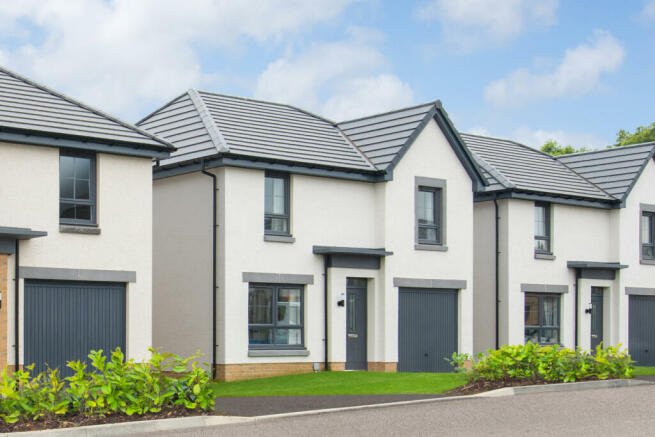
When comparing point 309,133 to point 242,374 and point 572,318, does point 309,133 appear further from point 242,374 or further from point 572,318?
point 572,318

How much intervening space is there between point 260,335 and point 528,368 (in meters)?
7.19

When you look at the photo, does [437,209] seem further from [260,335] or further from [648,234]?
[648,234]

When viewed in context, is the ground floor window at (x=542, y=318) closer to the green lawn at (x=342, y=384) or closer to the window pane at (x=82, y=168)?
the green lawn at (x=342, y=384)

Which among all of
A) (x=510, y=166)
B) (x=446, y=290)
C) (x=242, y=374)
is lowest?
(x=242, y=374)

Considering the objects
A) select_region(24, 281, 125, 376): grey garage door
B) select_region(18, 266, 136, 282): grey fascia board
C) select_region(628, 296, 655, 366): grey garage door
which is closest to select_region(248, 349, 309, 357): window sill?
select_region(24, 281, 125, 376): grey garage door

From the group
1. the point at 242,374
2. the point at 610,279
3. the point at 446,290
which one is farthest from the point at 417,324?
the point at 610,279

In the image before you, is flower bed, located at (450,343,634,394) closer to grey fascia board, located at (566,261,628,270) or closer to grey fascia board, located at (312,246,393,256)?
grey fascia board, located at (312,246,393,256)

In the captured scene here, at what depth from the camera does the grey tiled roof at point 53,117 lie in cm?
1997

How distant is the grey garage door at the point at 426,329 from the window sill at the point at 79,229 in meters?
9.28

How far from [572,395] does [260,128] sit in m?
11.8

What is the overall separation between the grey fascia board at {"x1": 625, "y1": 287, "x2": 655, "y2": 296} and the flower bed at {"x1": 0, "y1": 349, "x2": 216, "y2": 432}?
20.4 m

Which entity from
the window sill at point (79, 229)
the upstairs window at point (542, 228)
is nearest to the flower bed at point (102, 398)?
the window sill at point (79, 229)

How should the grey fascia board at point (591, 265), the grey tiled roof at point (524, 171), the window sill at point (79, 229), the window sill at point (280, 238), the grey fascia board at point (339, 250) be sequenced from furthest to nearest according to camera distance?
the grey fascia board at point (591, 265) < the grey tiled roof at point (524, 171) < the grey fascia board at point (339, 250) < the window sill at point (280, 238) < the window sill at point (79, 229)

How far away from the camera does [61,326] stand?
2023cm
